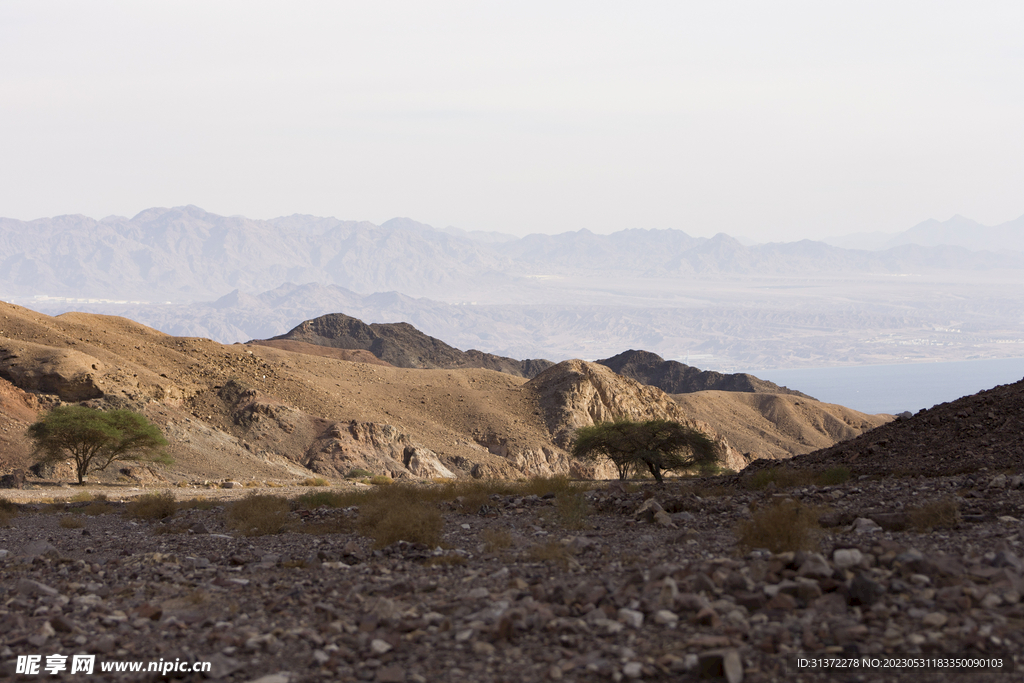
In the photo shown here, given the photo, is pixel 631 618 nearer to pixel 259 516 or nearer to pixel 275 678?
pixel 275 678

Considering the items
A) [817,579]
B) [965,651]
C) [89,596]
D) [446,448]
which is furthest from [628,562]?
[446,448]

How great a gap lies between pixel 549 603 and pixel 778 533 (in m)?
3.74

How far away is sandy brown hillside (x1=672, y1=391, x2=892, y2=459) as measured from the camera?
8356 cm

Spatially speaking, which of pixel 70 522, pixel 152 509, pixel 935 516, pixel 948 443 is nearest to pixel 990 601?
pixel 935 516

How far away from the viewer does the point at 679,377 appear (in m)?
134

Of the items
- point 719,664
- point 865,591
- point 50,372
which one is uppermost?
point 865,591

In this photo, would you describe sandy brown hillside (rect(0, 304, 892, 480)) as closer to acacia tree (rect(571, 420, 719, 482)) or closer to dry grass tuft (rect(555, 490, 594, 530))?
acacia tree (rect(571, 420, 719, 482))

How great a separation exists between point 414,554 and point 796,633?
6665mm

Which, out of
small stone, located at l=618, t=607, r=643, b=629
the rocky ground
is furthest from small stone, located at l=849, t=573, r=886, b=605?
small stone, located at l=618, t=607, r=643, b=629

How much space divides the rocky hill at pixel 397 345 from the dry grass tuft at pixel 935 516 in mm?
118318

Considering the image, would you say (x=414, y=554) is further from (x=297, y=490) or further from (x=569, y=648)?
(x=297, y=490)

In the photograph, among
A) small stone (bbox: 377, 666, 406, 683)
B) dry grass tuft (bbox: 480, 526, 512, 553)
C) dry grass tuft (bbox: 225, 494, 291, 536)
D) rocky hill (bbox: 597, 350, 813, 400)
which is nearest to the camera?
small stone (bbox: 377, 666, 406, 683)

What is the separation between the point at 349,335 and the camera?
139 meters

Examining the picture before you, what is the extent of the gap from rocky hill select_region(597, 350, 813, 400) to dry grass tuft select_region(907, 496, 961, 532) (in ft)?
380
